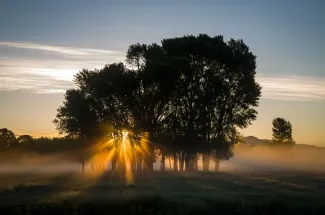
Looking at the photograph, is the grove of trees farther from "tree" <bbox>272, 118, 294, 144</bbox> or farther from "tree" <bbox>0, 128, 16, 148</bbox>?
"tree" <bbox>0, 128, 16, 148</bbox>

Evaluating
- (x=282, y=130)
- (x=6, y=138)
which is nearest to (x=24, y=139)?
(x=6, y=138)

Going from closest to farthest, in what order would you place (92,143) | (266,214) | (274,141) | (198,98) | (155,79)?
1. (266,214)
2. (155,79)
3. (198,98)
4. (92,143)
5. (274,141)

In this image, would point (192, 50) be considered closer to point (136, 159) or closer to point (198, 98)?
point (198, 98)

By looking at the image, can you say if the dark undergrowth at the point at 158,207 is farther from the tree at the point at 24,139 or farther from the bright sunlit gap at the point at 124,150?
the tree at the point at 24,139

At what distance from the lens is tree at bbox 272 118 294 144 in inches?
5349

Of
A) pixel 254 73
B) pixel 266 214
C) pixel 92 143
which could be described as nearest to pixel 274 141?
pixel 254 73

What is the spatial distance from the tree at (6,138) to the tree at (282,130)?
93165 mm

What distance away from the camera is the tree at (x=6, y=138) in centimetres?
15589

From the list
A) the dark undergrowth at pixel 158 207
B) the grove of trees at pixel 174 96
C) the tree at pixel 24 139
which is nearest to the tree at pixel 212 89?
the grove of trees at pixel 174 96

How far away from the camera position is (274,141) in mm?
138375

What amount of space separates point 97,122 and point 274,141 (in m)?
81.0

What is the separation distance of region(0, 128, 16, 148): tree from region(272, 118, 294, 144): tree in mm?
93165

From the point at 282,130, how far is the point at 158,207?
10899 centimetres

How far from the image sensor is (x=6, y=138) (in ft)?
520
